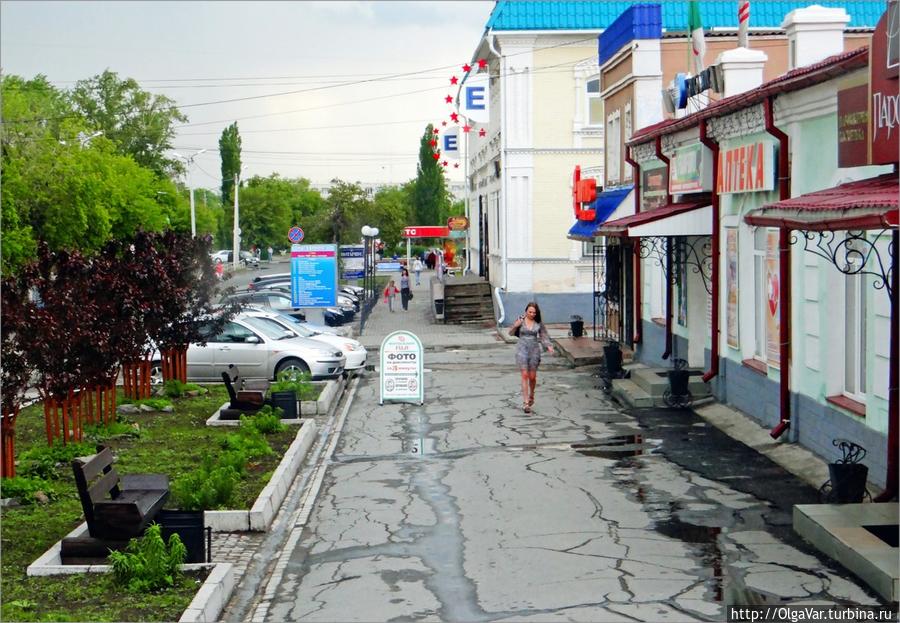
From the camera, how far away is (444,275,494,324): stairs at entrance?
41.3m

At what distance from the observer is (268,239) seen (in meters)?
107

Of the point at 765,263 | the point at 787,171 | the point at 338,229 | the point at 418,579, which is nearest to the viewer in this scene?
the point at 418,579

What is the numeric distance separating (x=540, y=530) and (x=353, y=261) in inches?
1950

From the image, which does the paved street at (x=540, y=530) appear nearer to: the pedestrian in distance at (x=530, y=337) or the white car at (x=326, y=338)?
the pedestrian in distance at (x=530, y=337)

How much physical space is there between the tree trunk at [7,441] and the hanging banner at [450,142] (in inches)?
1615

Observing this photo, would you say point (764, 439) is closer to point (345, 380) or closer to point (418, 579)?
point (418, 579)

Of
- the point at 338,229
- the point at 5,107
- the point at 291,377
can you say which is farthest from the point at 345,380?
the point at 338,229

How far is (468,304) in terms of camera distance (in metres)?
41.7

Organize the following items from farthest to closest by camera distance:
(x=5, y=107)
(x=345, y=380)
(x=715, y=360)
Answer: (x=5, y=107) → (x=345, y=380) → (x=715, y=360)

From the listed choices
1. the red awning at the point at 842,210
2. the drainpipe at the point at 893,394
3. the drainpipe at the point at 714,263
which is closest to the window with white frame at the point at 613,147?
the drainpipe at the point at 714,263

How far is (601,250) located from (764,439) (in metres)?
19.3

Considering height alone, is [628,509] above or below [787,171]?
below

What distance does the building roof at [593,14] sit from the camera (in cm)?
3884

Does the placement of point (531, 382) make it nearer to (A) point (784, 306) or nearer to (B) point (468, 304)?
(A) point (784, 306)
